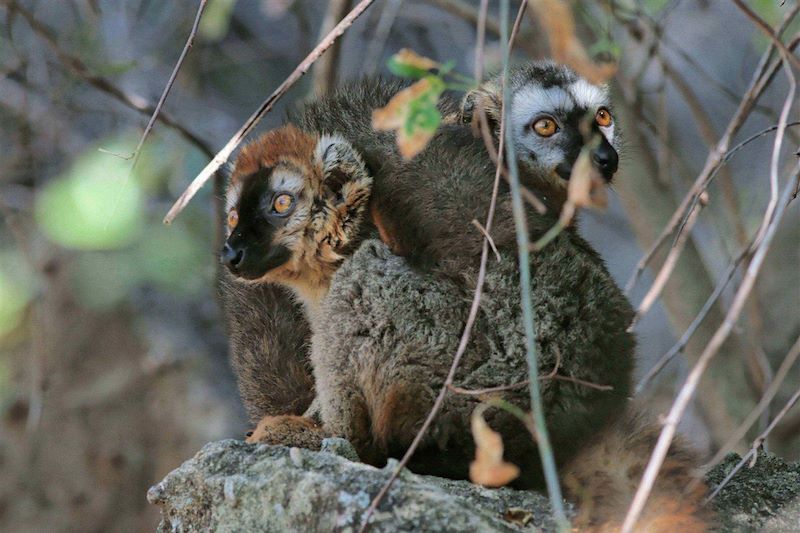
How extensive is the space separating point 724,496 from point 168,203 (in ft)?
15.6

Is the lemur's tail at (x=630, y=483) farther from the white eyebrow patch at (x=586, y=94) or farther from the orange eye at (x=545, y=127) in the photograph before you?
the white eyebrow patch at (x=586, y=94)

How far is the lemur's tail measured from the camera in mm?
2951

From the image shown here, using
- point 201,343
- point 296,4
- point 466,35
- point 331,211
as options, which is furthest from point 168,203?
point 331,211

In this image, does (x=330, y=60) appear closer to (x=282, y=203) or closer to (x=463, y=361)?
(x=282, y=203)

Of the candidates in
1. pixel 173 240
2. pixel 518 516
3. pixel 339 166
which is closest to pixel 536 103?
pixel 339 166

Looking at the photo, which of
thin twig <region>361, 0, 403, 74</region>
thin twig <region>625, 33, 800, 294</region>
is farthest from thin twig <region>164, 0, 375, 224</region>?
thin twig <region>361, 0, 403, 74</region>

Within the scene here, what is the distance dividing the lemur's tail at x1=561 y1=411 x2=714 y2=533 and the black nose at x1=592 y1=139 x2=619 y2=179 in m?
1.01

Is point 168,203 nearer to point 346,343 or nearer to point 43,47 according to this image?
point 43,47

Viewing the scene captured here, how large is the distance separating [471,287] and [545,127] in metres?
1.18

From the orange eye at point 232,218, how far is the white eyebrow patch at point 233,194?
3cm

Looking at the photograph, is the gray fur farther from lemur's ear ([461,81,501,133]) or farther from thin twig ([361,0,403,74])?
thin twig ([361,0,403,74])

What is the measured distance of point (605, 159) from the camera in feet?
13.1

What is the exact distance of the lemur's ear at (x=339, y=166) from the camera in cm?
382

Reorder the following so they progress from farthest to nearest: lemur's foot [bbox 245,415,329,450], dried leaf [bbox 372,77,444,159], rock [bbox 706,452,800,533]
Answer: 1. lemur's foot [bbox 245,415,329,450]
2. rock [bbox 706,452,800,533]
3. dried leaf [bbox 372,77,444,159]
